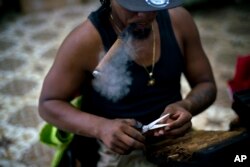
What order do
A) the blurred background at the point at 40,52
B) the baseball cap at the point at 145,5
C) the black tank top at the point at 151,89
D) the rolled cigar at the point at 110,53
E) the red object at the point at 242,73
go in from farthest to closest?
1. the blurred background at the point at 40,52
2. the red object at the point at 242,73
3. the black tank top at the point at 151,89
4. the rolled cigar at the point at 110,53
5. the baseball cap at the point at 145,5

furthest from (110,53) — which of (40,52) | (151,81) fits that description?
(40,52)

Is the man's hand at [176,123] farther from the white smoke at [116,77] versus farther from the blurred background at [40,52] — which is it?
the blurred background at [40,52]

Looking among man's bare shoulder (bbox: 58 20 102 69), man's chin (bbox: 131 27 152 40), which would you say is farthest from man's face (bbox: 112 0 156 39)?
man's bare shoulder (bbox: 58 20 102 69)

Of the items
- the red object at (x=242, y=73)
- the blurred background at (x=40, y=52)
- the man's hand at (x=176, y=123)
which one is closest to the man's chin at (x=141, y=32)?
the man's hand at (x=176, y=123)

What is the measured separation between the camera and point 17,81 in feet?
9.18

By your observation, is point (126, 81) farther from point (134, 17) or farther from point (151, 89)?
point (134, 17)

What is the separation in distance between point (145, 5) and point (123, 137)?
0.41 meters

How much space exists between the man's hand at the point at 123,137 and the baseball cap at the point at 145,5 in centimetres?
36

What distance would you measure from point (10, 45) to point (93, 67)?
2320mm

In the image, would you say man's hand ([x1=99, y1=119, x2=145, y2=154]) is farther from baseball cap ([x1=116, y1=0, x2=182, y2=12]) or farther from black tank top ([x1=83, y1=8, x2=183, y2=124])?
baseball cap ([x1=116, y1=0, x2=182, y2=12])

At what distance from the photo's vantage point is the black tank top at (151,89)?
1.33 m

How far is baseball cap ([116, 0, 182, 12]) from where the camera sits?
1.08 meters

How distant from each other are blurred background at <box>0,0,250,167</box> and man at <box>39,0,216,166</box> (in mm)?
855

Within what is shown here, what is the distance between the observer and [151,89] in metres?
1.35
